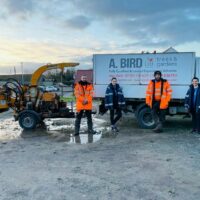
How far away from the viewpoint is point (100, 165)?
6.30m

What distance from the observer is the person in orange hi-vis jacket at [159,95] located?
9.58m

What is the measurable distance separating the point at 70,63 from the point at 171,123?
14.4 ft

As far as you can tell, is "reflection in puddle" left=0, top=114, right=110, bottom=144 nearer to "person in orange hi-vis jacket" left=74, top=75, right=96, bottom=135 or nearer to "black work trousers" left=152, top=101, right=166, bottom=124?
"person in orange hi-vis jacket" left=74, top=75, right=96, bottom=135

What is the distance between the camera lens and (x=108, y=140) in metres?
8.72

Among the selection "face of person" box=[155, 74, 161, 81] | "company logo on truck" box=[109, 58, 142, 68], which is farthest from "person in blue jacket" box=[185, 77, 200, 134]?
"company logo on truck" box=[109, 58, 142, 68]

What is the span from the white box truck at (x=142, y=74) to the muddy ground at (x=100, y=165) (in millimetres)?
877

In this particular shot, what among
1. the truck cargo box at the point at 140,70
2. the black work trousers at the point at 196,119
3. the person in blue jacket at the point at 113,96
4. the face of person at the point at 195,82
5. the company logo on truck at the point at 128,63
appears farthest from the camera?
the company logo on truck at the point at 128,63

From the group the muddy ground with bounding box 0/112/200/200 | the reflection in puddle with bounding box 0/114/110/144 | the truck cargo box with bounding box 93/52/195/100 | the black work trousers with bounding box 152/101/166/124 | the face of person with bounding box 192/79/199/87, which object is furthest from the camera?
the truck cargo box with bounding box 93/52/195/100

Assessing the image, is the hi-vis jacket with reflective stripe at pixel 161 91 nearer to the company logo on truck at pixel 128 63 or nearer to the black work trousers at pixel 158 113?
the black work trousers at pixel 158 113

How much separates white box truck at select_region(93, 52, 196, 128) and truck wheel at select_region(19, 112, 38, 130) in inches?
89.3

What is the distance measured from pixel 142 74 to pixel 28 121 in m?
4.13

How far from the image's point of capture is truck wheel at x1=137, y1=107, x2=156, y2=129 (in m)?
10.5

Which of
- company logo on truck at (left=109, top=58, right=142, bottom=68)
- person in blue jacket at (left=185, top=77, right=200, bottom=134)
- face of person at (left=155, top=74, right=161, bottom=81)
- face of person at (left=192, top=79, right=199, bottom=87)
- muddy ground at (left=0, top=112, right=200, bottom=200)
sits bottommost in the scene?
muddy ground at (left=0, top=112, right=200, bottom=200)

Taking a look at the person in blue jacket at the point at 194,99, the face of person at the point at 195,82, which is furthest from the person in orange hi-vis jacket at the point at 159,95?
the face of person at the point at 195,82
